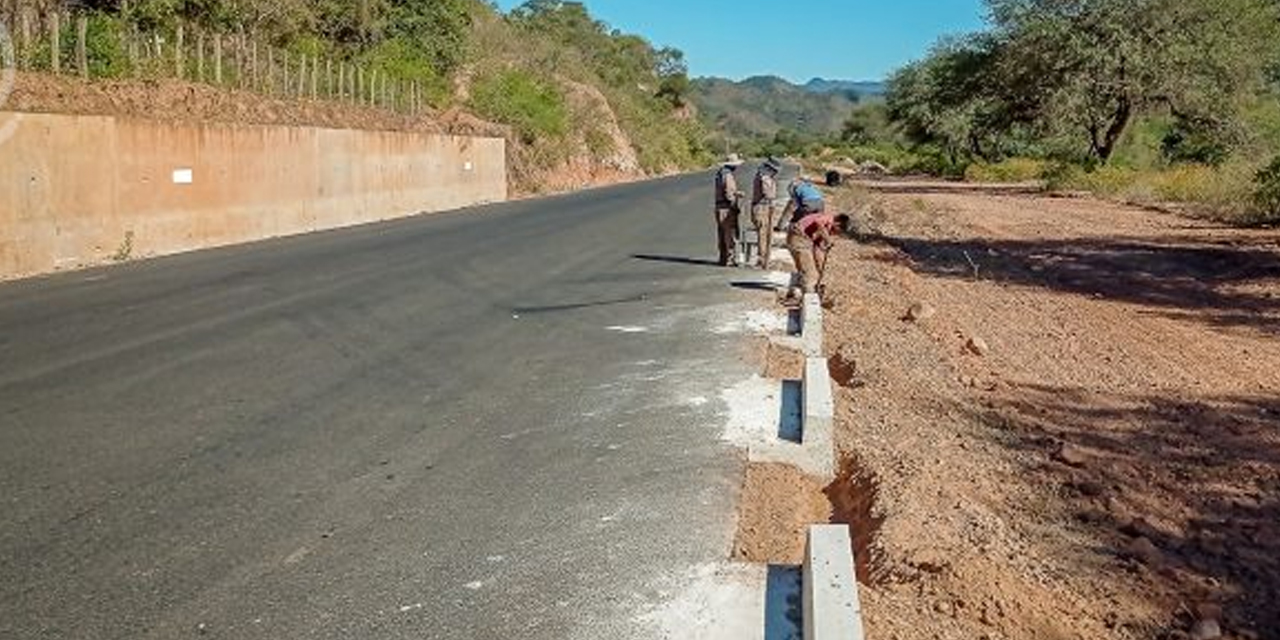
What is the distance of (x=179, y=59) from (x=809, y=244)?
48.7 feet

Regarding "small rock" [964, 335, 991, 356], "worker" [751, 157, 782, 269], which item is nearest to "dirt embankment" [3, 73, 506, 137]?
"worker" [751, 157, 782, 269]

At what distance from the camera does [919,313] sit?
1232 centimetres

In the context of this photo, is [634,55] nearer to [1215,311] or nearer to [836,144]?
[836,144]

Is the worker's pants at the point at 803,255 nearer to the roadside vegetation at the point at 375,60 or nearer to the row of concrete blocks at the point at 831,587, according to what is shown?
the row of concrete blocks at the point at 831,587

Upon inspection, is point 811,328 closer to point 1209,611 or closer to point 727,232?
point 1209,611

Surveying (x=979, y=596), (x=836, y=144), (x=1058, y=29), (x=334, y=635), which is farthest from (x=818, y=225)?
(x=836, y=144)

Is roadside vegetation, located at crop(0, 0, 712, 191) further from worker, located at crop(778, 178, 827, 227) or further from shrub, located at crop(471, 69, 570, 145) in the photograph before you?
worker, located at crop(778, 178, 827, 227)

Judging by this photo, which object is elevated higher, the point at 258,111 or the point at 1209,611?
the point at 258,111

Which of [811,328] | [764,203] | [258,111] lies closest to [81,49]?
[258,111]

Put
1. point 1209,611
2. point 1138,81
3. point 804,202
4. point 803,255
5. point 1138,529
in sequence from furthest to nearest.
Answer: point 1138,81 → point 804,202 → point 803,255 → point 1138,529 → point 1209,611

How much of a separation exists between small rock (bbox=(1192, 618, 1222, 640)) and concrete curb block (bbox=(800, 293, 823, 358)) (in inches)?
192

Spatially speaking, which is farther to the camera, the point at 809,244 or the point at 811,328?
the point at 809,244

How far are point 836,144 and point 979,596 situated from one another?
160 metres

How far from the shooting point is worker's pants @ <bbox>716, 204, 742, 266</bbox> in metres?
16.5
